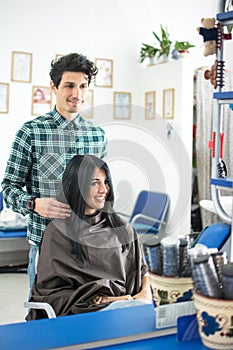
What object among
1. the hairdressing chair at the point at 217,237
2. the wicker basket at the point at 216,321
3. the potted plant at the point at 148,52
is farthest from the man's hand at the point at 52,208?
the potted plant at the point at 148,52

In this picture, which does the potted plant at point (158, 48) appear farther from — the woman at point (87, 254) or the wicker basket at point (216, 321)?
the wicker basket at point (216, 321)

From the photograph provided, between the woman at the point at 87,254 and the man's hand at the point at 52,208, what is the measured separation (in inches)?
1.8

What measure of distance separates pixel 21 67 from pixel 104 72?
100 cm

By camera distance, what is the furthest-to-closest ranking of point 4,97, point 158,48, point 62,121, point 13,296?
1. point 158,48
2. point 4,97
3. point 13,296
4. point 62,121

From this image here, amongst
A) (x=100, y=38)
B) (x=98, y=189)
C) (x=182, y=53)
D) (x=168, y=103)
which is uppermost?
(x=100, y=38)

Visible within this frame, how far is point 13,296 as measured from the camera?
4.24 metres

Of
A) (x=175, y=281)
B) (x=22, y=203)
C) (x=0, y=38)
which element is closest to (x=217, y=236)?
(x=175, y=281)

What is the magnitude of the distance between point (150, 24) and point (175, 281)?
5.15m

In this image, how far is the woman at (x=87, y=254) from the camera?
206 cm

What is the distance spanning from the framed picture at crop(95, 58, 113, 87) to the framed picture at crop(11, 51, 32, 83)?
0.82m

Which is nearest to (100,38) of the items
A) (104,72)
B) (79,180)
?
(104,72)

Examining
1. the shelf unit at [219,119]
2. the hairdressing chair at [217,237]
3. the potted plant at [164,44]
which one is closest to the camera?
the shelf unit at [219,119]

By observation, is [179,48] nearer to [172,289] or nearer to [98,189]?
[98,189]

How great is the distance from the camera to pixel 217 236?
64.2 inches
